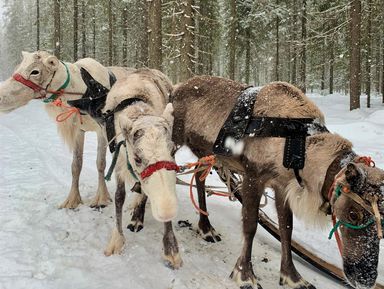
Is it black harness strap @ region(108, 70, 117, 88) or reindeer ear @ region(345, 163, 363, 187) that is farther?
black harness strap @ region(108, 70, 117, 88)

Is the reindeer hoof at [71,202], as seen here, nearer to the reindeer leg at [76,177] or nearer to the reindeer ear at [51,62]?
the reindeer leg at [76,177]

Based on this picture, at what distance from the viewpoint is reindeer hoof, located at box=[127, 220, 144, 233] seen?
4.48m

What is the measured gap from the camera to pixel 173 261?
3650 millimetres

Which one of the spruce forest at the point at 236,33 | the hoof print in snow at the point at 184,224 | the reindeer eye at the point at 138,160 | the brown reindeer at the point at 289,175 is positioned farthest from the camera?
the spruce forest at the point at 236,33

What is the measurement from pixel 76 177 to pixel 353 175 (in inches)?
165

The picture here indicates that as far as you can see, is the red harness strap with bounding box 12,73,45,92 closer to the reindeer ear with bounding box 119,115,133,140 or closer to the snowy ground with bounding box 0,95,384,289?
the snowy ground with bounding box 0,95,384,289

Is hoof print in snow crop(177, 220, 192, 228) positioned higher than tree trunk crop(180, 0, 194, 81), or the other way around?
tree trunk crop(180, 0, 194, 81)

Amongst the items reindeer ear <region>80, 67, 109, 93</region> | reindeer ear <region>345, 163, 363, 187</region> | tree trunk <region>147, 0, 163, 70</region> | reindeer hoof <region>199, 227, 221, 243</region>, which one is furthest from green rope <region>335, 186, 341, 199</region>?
tree trunk <region>147, 0, 163, 70</region>

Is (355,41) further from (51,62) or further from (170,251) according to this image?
(170,251)

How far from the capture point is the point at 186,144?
4.82 metres

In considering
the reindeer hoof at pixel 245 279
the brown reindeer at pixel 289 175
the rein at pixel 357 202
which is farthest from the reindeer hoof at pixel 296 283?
the rein at pixel 357 202

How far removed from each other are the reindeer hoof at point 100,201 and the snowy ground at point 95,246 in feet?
0.37

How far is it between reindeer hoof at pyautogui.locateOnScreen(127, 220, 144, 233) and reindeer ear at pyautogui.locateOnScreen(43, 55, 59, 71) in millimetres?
2211

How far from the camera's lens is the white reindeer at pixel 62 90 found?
4.50 metres
